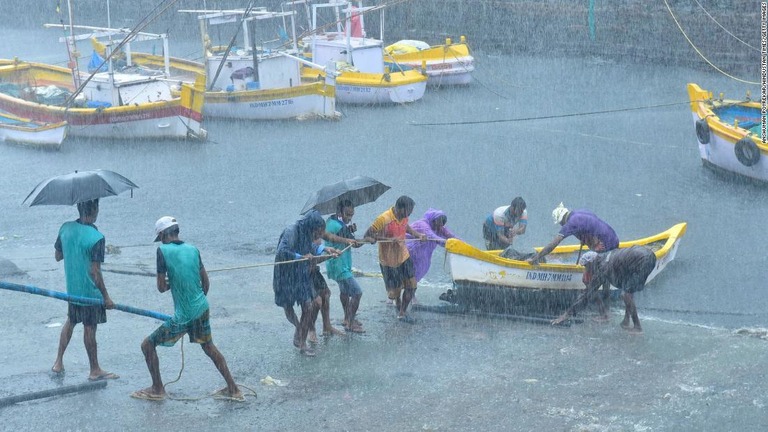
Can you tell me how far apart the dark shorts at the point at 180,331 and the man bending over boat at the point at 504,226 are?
14.9 feet

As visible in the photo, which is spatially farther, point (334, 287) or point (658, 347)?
point (334, 287)

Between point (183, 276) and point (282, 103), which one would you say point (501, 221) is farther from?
point (282, 103)

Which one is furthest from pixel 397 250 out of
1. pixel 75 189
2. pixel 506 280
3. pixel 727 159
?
pixel 727 159

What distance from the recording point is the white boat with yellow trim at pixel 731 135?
58.8ft

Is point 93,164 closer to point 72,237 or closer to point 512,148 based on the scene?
point 512,148

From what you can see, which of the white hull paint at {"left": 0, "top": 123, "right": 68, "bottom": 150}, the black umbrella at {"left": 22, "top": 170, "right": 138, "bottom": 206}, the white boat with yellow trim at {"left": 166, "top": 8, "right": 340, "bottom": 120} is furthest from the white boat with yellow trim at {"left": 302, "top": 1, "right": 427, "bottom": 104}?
the black umbrella at {"left": 22, "top": 170, "right": 138, "bottom": 206}

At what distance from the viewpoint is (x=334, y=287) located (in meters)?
12.1

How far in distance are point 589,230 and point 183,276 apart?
4.40 meters

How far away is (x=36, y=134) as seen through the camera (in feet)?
78.7

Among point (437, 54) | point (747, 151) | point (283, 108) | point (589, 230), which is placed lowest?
point (283, 108)

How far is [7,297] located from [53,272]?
6.06 feet

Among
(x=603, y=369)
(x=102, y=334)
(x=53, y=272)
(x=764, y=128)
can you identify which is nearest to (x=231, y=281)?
(x=53, y=272)

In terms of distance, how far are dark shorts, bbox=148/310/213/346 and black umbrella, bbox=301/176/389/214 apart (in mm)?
2050

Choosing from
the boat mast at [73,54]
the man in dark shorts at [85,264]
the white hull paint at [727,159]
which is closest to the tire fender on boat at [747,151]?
the white hull paint at [727,159]
